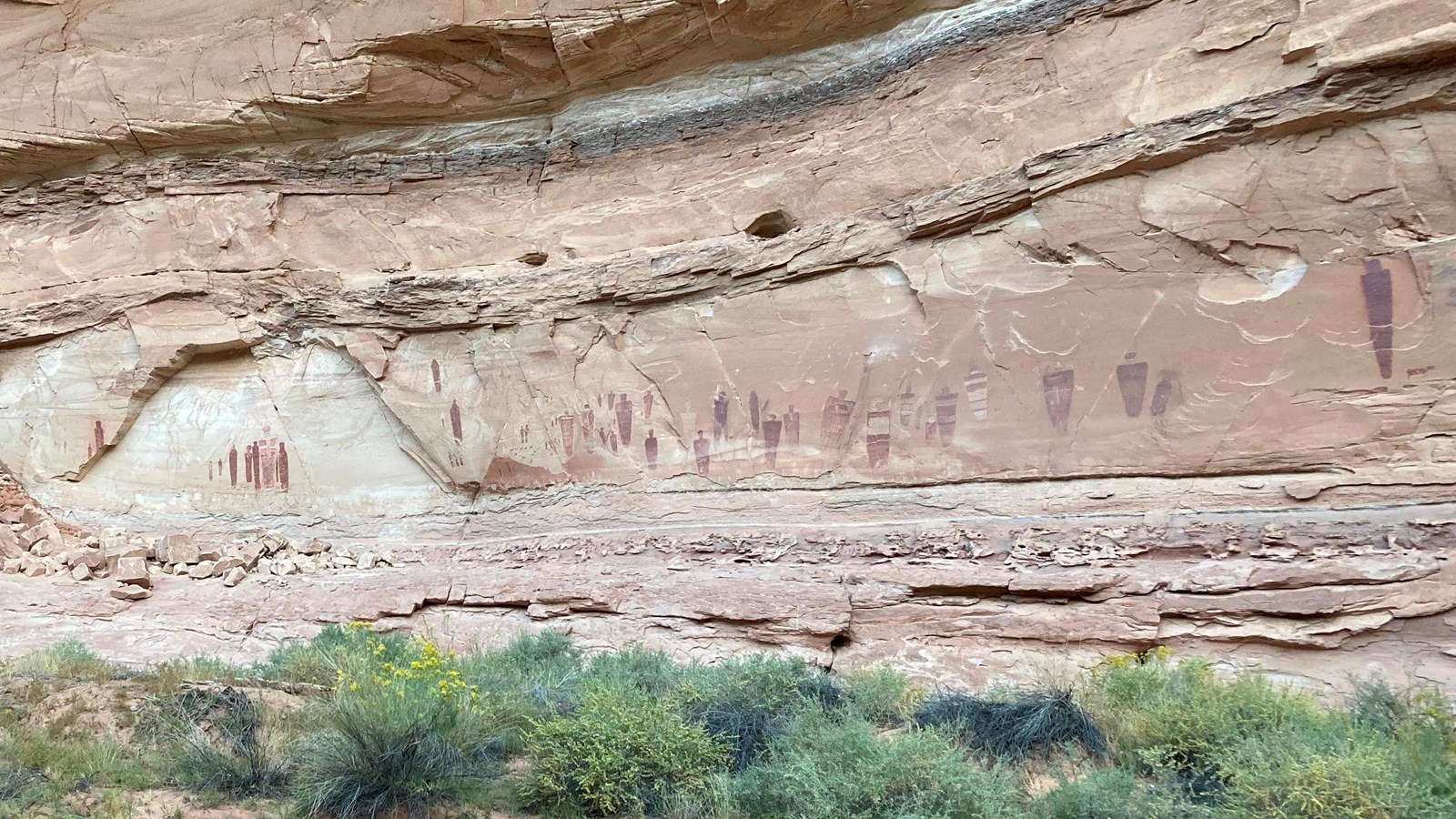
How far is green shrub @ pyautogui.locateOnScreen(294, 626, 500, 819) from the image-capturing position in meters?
4.02

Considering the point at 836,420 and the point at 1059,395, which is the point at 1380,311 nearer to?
the point at 1059,395

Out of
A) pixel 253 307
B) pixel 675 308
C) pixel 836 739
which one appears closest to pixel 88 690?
pixel 836 739

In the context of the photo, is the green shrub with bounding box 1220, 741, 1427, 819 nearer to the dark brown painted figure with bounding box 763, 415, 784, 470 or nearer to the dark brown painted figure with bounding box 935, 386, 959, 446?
the dark brown painted figure with bounding box 935, 386, 959, 446

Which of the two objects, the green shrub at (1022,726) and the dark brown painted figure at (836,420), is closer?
the green shrub at (1022,726)

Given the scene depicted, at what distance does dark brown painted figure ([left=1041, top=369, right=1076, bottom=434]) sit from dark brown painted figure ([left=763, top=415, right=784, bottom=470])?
104 inches

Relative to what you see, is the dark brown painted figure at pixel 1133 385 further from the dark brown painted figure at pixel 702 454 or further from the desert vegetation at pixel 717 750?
the dark brown painted figure at pixel 702 454

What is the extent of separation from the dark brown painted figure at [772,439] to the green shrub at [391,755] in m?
4.69

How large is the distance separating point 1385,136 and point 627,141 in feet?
26.5

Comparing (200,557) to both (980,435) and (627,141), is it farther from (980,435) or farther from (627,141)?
(980,435)

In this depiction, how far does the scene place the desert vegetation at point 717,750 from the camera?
3.76 meters

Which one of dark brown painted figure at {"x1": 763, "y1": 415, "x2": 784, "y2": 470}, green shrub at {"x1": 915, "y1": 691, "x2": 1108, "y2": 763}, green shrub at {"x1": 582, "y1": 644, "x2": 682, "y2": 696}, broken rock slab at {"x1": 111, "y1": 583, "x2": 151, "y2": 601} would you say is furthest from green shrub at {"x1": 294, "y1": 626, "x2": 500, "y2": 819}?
broken rock slab at {"x1": 111, "y1": 583, "x2": 151, "y2": 601}

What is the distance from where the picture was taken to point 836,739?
4.27 meters

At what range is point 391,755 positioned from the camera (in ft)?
13.4

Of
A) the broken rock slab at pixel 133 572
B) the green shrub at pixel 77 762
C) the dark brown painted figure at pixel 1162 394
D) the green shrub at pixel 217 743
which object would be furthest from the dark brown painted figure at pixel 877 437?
the broken rock slab at pixel 133 572
